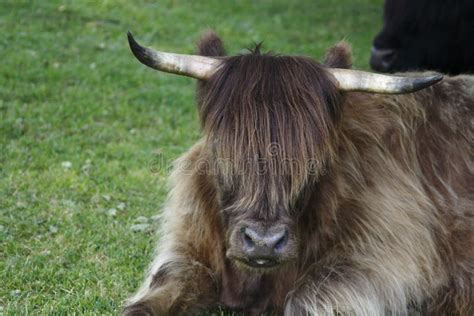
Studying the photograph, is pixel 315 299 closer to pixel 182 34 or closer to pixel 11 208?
pixel 11 208

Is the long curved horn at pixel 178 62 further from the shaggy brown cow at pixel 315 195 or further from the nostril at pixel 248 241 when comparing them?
the nostril at pixel 248 241

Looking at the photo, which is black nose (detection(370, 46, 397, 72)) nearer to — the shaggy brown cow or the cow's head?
the shaggy brown cow

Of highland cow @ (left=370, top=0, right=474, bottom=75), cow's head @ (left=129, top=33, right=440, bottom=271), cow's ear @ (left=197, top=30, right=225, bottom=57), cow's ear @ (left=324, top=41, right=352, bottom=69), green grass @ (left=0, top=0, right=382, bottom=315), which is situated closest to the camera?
cow's head @ (left=129, top=33, right=440, bottom=271)

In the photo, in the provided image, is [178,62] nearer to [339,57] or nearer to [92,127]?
[339,57]

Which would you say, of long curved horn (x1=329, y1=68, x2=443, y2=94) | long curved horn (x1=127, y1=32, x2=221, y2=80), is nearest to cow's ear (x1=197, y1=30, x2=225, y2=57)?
long curved horn (x1=127, y1=32, x2=221, y2=80)

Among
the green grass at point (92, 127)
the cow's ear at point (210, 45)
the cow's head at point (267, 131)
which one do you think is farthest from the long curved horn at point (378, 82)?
the green grass at point (92, 127)

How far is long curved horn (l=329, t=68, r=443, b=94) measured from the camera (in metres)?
4.03

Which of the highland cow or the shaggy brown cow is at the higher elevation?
the shaggy brown cow

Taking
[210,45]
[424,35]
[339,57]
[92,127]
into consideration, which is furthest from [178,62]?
[424,35]

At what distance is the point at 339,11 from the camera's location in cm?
1475

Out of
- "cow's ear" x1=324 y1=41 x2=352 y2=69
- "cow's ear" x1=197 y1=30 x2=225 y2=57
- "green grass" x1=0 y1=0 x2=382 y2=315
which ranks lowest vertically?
"green grass" x1=0 y1=0 x2=382 y2=315

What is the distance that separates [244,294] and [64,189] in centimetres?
239

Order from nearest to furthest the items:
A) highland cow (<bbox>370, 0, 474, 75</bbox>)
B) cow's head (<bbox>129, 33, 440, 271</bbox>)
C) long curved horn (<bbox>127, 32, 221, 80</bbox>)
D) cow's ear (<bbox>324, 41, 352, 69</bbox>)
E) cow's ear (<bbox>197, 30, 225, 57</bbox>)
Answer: cow's head (<bbox>129, 33, 440, 271</bbox>) < long curved horn (<bbox>127, 32, 221, 80</bbox>) < cow's ear (<bbox>324, 41, 352, 69</bbox>) < cow's ear (<bbox>197, 30, 225, 57</bbox>) < highland cow (<bbox>370, 0, 474, 75</bbox>)

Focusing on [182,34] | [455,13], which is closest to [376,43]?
[455,13]
